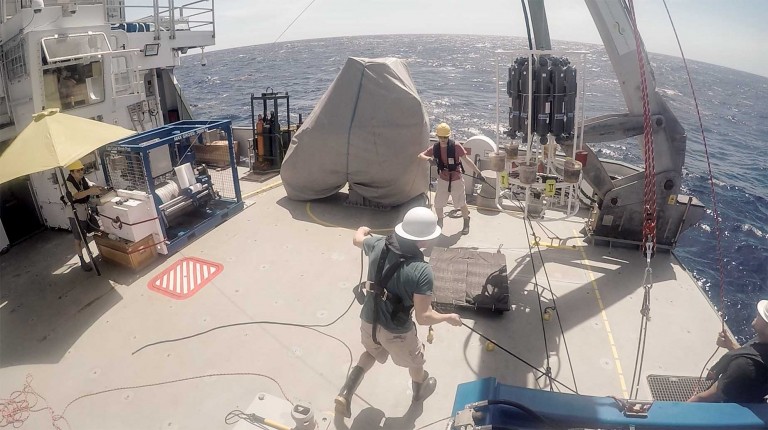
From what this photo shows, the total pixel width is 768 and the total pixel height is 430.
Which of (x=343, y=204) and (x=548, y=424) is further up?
(x=548, y=424)

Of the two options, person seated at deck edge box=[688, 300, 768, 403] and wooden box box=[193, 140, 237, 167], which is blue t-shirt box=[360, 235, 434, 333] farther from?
wooden box box=[193, 140, 237, 167]

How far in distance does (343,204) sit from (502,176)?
4.19 metres

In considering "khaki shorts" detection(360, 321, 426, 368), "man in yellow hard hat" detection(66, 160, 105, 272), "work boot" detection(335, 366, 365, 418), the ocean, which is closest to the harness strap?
"khaki shorts" detection(360, 321, 426, 368)

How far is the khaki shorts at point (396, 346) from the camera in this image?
3.86 metres

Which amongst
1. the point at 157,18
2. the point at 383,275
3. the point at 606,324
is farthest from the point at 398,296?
the point at 157,18

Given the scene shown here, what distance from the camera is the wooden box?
12.3 m

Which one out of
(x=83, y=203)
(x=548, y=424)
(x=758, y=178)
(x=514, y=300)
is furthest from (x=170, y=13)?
(x=758, y=178)

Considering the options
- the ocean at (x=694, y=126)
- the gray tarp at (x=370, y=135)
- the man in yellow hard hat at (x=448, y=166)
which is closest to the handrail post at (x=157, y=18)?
the gray tarp at (x=370, y=135)

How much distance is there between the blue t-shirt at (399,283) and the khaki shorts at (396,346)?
0.07 metres

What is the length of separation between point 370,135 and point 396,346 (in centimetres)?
528

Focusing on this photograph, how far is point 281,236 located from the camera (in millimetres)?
8102

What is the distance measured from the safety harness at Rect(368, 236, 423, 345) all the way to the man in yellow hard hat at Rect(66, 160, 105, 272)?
5.50 metres

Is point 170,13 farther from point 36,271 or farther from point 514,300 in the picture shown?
point 514,300

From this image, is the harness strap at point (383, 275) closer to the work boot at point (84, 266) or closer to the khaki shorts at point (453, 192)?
the khaki shorts at point (453, 192)
